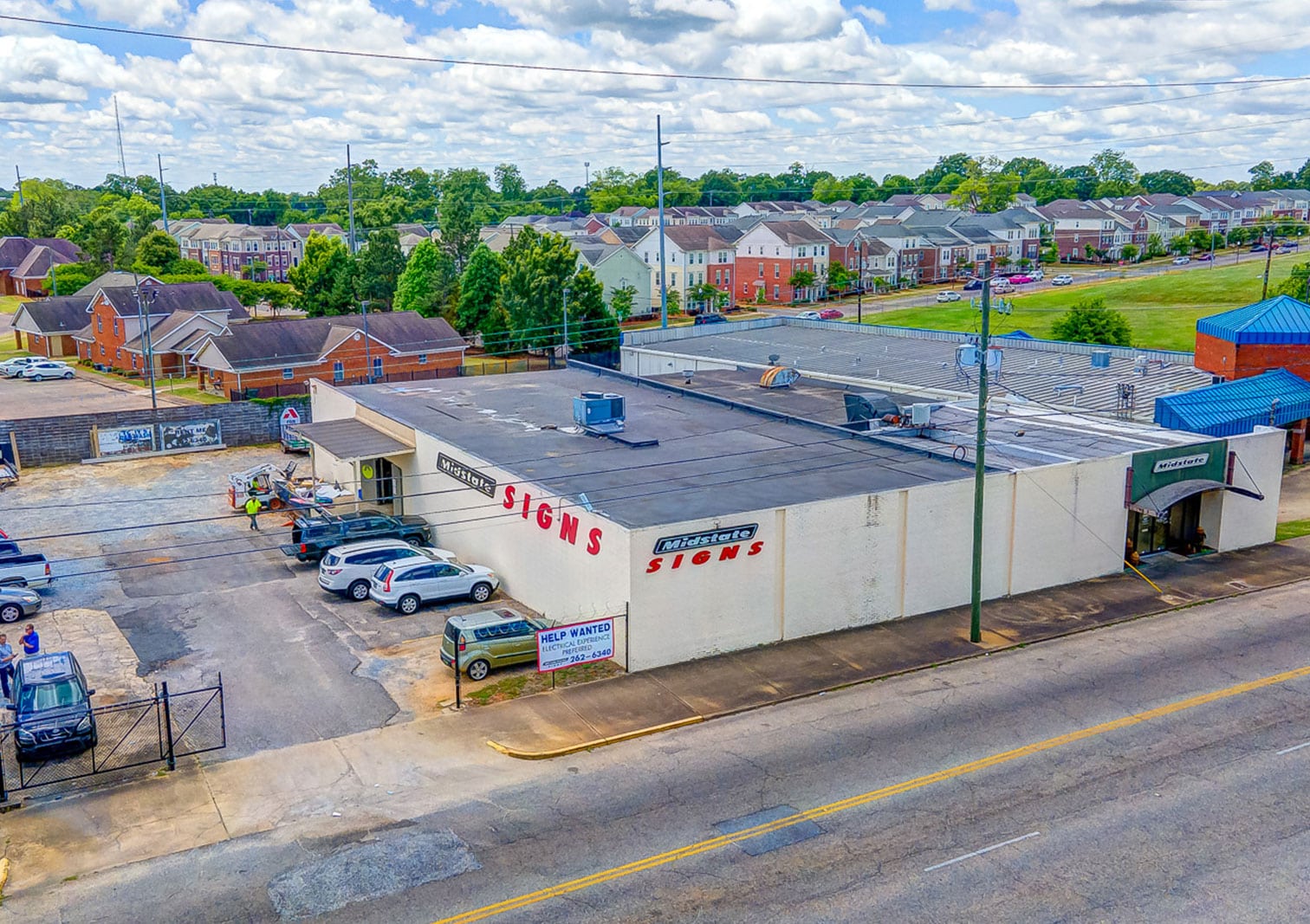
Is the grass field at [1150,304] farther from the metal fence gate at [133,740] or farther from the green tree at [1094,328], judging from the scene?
the metal fence gate at [133,740]

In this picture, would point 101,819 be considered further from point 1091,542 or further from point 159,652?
point 1091,542

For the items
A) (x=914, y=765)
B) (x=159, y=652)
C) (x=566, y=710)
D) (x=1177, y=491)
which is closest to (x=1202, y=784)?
(x=914, y=765)

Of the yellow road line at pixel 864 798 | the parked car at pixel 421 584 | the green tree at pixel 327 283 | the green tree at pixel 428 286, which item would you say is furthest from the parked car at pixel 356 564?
the green tree at pixel 327 283

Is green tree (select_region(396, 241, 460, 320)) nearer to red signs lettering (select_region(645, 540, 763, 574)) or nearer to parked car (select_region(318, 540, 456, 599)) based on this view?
parked car (select_region(318, 540, 456, 599))

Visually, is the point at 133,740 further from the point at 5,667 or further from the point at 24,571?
the point at 24,571

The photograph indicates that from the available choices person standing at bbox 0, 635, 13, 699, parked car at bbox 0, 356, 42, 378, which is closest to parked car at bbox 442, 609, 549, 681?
person standing at bbox 0, 635, 13, 699
